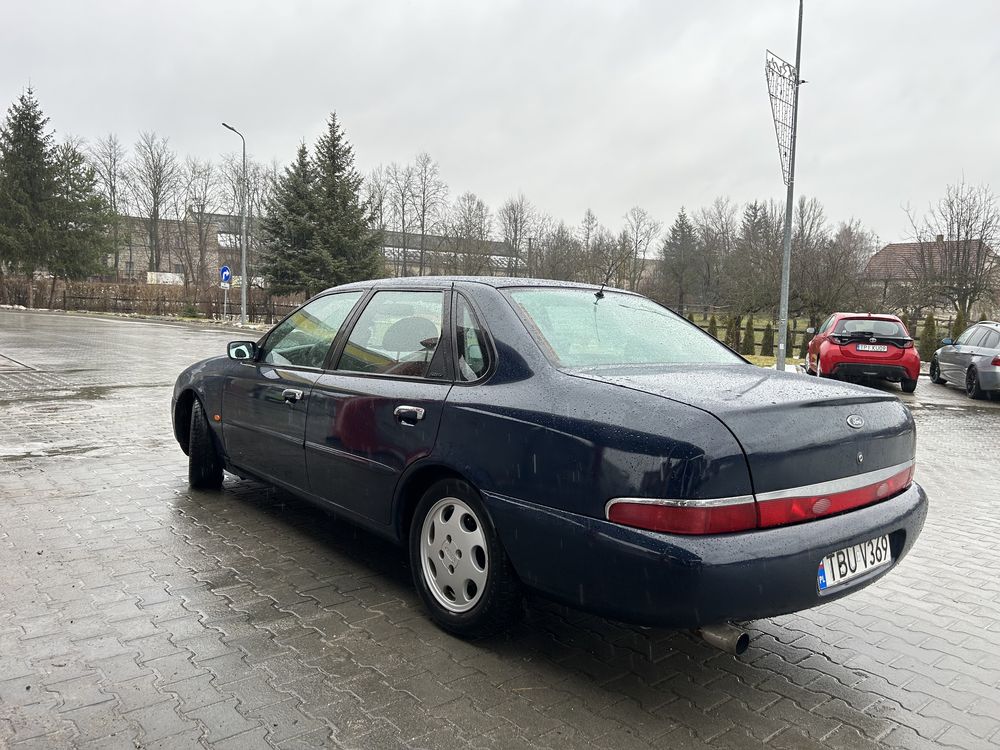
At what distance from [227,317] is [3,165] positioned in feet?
63.5

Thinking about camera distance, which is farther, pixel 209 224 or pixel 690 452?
pixel 209 224

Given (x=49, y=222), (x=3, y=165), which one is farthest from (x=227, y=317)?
(x=3, y=165)

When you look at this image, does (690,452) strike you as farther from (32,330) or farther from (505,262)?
(505,262)

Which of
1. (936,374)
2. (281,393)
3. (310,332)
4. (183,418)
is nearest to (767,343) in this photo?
(936,374)

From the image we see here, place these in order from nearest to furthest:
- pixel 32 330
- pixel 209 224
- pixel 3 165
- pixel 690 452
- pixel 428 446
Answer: pixel 690 452, pixel 428 446, pixel 32 330, pixel 3 165, pixel 209 224

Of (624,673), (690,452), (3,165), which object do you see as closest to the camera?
(690,452)

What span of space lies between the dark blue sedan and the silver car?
42.3ft

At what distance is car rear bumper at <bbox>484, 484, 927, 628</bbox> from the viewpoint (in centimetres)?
251

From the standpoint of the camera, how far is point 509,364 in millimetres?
3221

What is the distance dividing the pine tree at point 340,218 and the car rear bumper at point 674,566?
35.5 m

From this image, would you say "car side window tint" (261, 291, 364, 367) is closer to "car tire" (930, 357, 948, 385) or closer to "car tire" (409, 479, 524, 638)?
"car tire" (409, 479, 524, 638)

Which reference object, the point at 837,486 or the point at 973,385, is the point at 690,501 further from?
the point at 973,385

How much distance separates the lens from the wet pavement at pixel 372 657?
265 centimetres

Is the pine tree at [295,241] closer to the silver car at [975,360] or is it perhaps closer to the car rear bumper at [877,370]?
the car rear bumper at [877,370]
